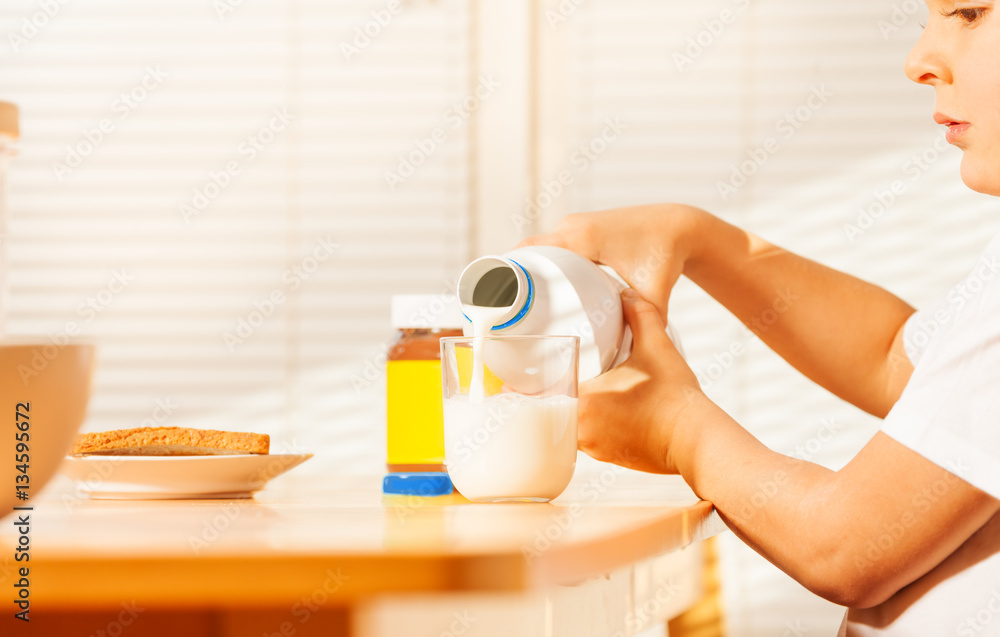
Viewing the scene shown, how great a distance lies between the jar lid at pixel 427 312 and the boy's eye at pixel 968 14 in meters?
0.49

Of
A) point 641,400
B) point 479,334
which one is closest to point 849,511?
point 641,400

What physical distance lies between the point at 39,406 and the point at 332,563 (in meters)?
0.19

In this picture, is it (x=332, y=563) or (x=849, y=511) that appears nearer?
(x=332, y=563)

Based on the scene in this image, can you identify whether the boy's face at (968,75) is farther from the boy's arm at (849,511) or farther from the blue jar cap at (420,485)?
the blue jar cap at (420,485)

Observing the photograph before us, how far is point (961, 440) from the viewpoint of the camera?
64 cm

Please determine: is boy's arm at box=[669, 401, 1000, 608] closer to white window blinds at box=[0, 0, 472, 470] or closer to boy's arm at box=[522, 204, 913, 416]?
boy's arm at box=[522, 204, 913, 416]

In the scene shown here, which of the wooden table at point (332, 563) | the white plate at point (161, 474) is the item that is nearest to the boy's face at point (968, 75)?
the wooden table at point (332, 563)

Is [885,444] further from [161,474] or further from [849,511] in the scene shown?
[161,474]

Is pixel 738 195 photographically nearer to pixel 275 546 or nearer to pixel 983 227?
pixel 983 227

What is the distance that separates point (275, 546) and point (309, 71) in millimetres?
1525

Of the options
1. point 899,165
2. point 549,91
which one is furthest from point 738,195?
point 549,91

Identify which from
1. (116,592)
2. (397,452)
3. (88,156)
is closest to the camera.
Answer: (116,592)

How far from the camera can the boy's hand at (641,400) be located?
77 cm

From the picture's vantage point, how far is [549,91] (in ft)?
5.96
